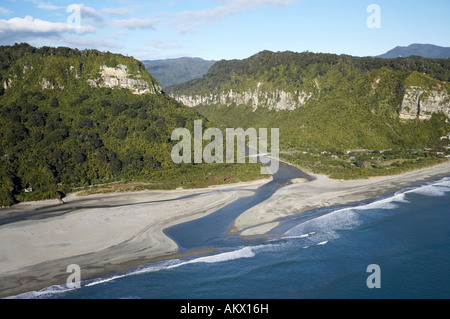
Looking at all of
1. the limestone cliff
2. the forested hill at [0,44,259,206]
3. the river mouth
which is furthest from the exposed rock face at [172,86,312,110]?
the river mouth

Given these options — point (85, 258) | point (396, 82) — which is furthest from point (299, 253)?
point (396, 82)

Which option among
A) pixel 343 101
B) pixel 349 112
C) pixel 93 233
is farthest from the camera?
pixel 343 101

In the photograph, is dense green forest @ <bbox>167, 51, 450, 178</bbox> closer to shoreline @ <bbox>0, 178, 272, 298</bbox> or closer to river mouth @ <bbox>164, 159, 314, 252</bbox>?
river mouth @ <bbox>164, 159, 314, 252</bbox>

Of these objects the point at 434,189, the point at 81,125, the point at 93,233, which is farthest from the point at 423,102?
the point at 93,233

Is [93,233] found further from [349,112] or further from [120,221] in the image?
[349,112]

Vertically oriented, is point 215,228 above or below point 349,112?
below
